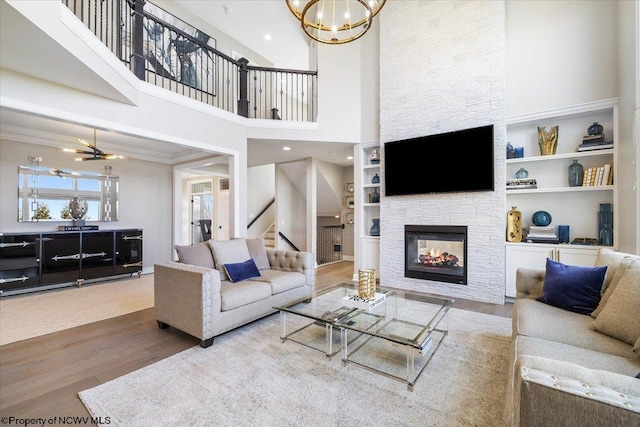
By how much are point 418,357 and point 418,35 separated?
15.3 feet

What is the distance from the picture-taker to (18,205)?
4.65 meters

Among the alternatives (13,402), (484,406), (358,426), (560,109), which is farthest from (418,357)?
(560,109)

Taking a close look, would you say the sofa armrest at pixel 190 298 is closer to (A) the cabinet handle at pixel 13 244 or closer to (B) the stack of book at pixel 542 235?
(A) the cabinet handle at pixel 13 244

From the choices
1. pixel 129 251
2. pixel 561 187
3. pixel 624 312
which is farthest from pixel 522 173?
pixel 129 251

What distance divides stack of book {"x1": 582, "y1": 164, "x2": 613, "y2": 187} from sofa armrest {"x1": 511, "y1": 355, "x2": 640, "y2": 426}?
3586mm

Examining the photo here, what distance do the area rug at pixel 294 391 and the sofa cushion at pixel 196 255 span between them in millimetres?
986

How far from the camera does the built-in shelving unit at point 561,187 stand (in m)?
3.52

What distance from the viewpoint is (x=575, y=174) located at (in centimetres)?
368

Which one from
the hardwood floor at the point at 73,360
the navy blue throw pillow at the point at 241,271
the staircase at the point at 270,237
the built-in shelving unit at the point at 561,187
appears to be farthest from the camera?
the staircase at the point at 270,237

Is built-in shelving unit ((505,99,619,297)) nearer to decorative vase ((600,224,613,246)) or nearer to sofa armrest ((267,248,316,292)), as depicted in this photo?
decorative vase ((600,224,613,246))

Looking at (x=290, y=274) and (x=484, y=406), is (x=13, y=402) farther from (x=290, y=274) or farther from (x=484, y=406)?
(x=484, y=406)

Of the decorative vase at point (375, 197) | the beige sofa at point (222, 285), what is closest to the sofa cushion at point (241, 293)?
the beige sofa at point (222, 285)

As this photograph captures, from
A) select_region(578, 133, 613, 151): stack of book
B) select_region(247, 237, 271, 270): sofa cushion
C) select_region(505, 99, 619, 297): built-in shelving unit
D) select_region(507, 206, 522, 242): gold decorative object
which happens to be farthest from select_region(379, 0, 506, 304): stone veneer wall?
select_region(247, 237, 271, 270): sofa cushion

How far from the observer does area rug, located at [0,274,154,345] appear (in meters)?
3.11
